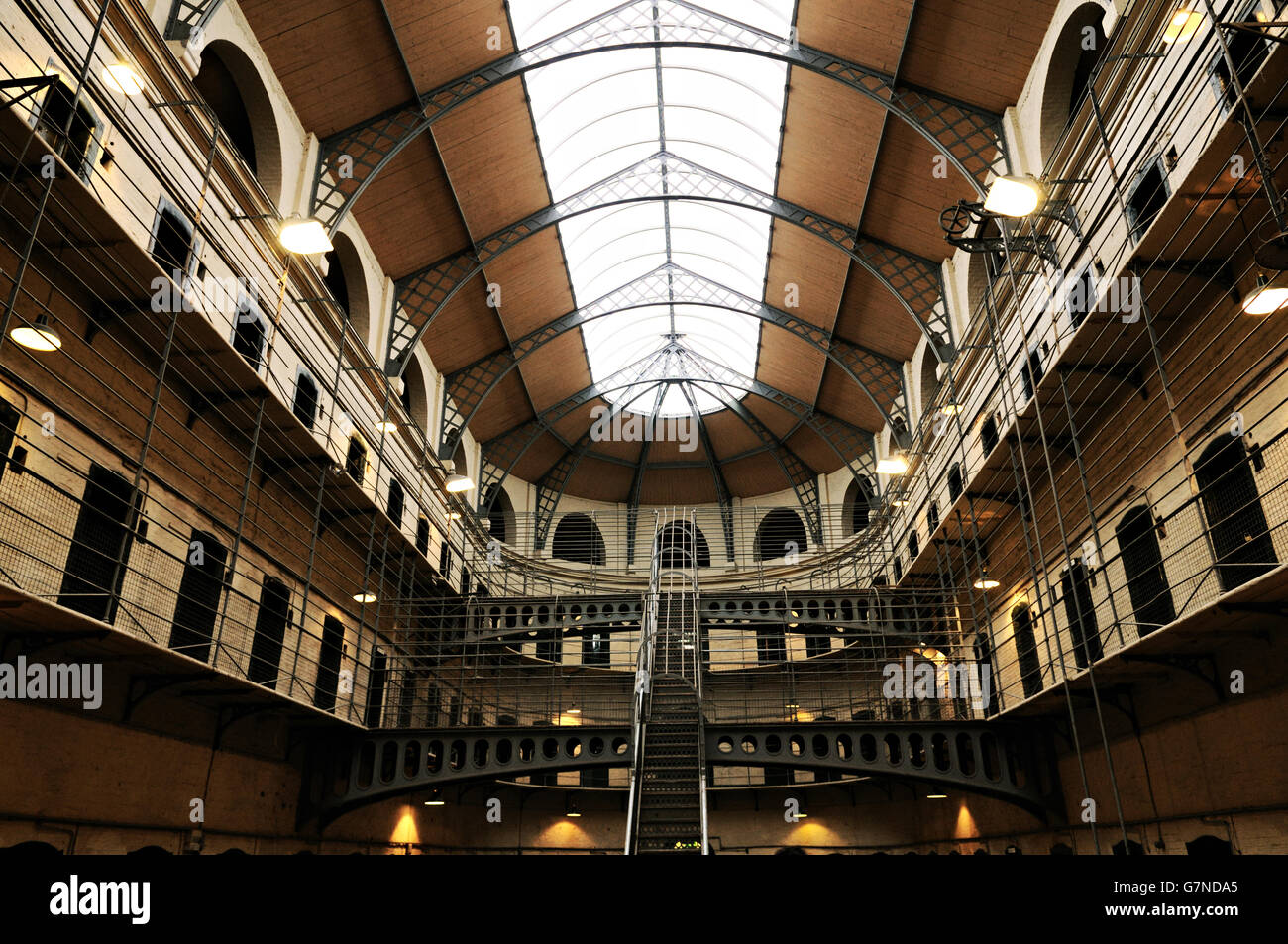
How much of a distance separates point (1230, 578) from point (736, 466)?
→ 49.8ft

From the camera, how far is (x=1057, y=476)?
31.1 ft

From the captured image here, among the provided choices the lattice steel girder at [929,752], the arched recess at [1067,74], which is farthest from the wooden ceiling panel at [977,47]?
the lattice steel girder at [929,752]

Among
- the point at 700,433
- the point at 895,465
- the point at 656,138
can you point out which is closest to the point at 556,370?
the point at 700,433

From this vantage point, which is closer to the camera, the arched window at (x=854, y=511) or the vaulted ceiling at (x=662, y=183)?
the vaulted ceiling at (x=662, y=183)

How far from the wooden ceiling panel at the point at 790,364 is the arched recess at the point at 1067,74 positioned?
7643 mm

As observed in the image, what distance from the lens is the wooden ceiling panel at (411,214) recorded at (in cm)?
1209

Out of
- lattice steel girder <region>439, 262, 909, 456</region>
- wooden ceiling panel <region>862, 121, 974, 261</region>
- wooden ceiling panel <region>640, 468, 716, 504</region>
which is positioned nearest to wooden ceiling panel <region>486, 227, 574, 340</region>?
lattice steel girder <region>439, 262, 909, 456</region>

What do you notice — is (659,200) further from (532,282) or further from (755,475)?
(755,475)

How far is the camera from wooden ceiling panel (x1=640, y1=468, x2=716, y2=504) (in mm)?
21922

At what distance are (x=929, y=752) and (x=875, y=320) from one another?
850 cm

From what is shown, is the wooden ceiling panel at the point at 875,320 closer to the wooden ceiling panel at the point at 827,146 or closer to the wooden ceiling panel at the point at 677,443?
the wooden ceiling panel at the point at 827,146

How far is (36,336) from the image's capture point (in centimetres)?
541
